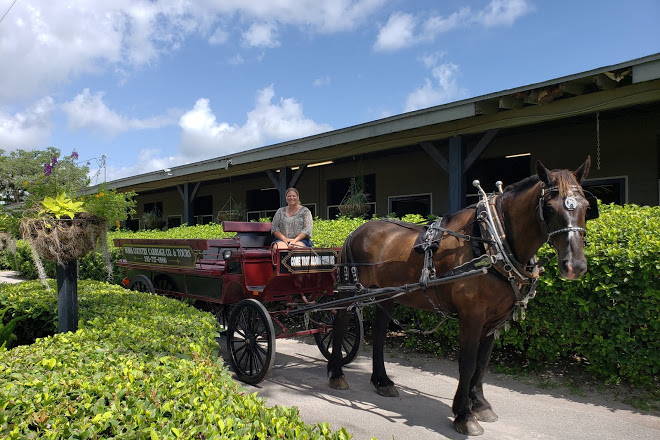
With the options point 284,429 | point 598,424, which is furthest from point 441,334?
point 284,429

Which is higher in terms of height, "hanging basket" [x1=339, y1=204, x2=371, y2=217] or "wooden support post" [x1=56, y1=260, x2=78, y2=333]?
"hanging basket" [x1=339, y1=204, x2=371, y2=217]

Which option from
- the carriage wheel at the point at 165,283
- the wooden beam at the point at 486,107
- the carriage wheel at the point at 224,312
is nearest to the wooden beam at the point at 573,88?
the wooden beam at the point at 486,107

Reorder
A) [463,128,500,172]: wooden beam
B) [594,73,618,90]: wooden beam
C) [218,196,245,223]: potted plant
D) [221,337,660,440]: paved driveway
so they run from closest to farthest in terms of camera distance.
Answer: [221,337,660,440]: paved driveway, [594,73,618,90]: wooden beam, [463,128,500,172]: wooden beam, [218,196,245,223]: potted plant

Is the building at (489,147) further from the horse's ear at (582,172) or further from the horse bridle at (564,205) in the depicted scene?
the horse bridle at (564,205)

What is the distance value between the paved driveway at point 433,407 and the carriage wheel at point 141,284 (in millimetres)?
2699

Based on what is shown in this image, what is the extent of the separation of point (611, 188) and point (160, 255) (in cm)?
840

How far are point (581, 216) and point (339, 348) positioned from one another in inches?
112

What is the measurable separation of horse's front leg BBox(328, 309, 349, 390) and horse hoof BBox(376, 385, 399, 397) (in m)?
0.43

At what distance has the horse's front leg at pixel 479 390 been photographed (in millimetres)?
4105

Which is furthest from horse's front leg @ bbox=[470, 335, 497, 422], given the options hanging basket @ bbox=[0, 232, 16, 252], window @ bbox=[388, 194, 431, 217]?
window @ bbox=[388, 194, 431, 217]

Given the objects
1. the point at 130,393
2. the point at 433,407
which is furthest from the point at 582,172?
the point at 130,393

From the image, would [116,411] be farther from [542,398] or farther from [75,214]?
[542,398]

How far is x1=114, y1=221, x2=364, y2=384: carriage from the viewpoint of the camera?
17.4ft

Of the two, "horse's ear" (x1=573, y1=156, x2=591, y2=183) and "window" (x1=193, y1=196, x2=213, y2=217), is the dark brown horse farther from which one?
"window" (x1=193, y1=196, x2=213, y2=217)
